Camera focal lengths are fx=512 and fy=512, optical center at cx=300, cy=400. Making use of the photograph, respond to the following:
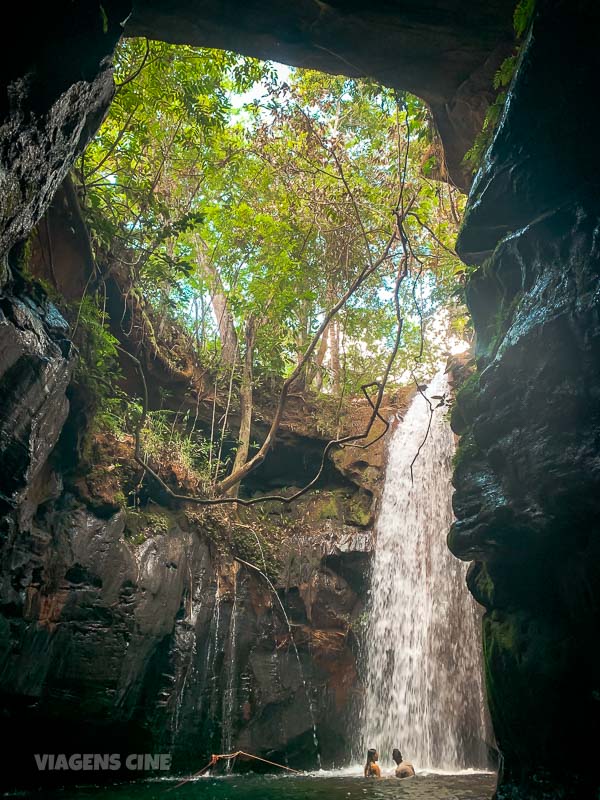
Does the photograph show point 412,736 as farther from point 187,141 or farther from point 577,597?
point 187,141

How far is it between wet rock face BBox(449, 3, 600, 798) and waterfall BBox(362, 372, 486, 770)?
502 cm

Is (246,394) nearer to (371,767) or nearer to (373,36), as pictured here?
(373,36)

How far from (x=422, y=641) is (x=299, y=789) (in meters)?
3.90

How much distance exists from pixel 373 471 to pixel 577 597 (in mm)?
7859

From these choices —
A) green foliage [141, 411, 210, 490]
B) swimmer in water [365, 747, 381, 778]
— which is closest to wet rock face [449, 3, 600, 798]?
swimmer in water [365, 747, 381, 778]

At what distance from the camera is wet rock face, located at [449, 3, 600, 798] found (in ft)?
13.2

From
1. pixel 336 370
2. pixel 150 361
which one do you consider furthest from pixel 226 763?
pixel 336 370

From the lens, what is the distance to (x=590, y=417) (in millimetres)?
3988

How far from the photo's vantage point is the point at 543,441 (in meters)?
4.35

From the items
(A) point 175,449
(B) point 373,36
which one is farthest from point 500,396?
(A) point 175,449

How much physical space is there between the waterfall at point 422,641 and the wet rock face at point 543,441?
5.02 meters

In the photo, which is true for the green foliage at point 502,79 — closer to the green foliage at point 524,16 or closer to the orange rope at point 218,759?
→ the green foliage at point 524,16

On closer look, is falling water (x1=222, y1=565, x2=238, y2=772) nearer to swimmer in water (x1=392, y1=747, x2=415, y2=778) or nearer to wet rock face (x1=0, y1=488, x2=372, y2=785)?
wet rock face (x1=0, y1=488, x2=372, y2=785)

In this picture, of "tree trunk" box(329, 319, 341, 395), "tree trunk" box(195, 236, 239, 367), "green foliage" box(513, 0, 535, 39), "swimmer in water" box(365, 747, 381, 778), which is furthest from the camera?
"tree trunk" box(329, 319, 341, 395)
